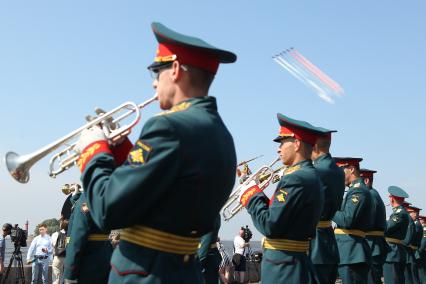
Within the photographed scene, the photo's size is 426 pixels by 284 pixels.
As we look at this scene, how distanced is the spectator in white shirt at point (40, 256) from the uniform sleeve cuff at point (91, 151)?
1394cm

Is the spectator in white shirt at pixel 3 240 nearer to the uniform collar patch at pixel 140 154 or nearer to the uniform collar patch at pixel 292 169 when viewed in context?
the uniform collar patch at pixel 292 169

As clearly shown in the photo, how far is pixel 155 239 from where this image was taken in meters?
3.52

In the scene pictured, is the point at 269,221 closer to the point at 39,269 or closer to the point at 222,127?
the point at 222,127

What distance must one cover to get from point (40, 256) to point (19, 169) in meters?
13.2

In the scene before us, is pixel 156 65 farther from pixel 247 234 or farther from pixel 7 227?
pixel 247 234

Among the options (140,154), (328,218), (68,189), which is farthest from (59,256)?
(140,154)

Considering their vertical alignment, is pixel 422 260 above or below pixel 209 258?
below

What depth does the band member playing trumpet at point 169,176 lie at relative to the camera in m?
3.39

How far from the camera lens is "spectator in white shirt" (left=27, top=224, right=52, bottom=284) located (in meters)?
17.0

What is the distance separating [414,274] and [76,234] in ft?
34.0

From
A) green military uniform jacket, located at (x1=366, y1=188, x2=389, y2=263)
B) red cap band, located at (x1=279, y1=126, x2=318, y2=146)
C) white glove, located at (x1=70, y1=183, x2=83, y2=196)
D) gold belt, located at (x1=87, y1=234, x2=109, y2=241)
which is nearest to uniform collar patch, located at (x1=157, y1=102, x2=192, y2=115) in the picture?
red cap band, located at (x1=279, y1=126, x2=318, y2=146)

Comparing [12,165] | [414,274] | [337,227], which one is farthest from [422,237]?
[12,165]

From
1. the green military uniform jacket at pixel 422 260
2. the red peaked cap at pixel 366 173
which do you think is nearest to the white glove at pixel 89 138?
the red peaked cap at pixel 366 173

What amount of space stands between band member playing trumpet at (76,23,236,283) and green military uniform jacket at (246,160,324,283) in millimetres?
2757
